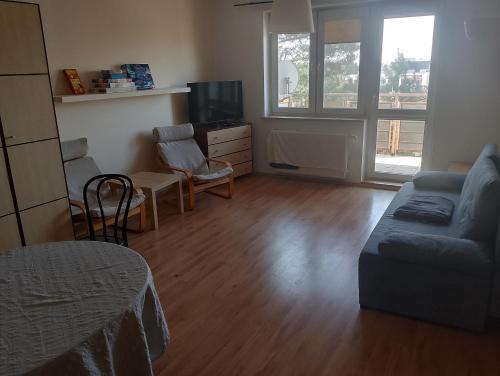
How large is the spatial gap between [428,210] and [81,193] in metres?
3.01

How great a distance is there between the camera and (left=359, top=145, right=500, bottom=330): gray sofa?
2.20 meters

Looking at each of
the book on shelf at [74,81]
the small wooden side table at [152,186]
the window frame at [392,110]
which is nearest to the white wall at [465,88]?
the window frame at [392,110]

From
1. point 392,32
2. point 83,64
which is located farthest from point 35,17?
point 392,32

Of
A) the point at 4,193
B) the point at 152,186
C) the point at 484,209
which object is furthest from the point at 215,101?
the point at 484,209

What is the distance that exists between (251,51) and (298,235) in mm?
3038

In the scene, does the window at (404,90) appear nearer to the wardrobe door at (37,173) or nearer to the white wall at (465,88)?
the white wall at (465,88)

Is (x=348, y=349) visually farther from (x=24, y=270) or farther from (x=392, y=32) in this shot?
(x=392, y=32)

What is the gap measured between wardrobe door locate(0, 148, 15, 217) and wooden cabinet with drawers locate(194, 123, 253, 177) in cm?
268

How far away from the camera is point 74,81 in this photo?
388 centimetres

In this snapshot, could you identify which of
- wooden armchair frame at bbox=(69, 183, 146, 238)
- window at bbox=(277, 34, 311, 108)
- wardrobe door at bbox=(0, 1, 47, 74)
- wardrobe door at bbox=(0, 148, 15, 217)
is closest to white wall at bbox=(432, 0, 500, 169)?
window at bbox=(277, 34, 311, 108)

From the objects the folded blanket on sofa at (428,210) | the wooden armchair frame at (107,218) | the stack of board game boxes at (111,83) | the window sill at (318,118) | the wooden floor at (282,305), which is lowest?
the wooden floor at (282,305)

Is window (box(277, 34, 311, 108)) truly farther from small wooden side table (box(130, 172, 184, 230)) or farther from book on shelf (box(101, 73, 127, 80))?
book on shelf (box(101, 73, 127, 80))

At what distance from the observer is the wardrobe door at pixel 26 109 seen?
2793mm

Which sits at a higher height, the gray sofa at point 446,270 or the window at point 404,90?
the window at point 404,90
